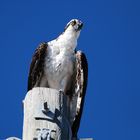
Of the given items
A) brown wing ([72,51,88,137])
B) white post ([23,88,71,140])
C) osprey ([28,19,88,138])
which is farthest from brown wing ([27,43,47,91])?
white post ([23,88,71,140])

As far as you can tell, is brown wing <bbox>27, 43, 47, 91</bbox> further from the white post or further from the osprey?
the white post

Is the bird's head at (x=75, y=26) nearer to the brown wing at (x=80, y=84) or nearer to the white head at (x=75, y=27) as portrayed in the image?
the white head at (x=75, y=27)

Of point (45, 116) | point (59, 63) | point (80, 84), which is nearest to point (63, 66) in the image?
point (59, 63)

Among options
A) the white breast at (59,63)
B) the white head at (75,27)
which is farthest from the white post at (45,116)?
the white head at (75,27)

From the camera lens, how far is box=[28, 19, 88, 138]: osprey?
9492mm

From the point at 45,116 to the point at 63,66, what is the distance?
12.5 ft

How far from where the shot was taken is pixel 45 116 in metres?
6.62

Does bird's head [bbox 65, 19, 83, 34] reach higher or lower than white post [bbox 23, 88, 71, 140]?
higher

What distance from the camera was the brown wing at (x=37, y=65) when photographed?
9.48 meters

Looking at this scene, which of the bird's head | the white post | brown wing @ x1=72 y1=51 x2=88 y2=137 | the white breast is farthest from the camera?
the bird's head

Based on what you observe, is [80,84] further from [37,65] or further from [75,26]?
[75,26]

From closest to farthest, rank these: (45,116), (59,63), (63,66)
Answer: (45,116), (63,66), (59,63)

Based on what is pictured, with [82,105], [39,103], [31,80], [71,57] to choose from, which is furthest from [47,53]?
[39,103]

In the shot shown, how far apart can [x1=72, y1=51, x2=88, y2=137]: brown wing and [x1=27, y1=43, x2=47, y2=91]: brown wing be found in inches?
24.9
